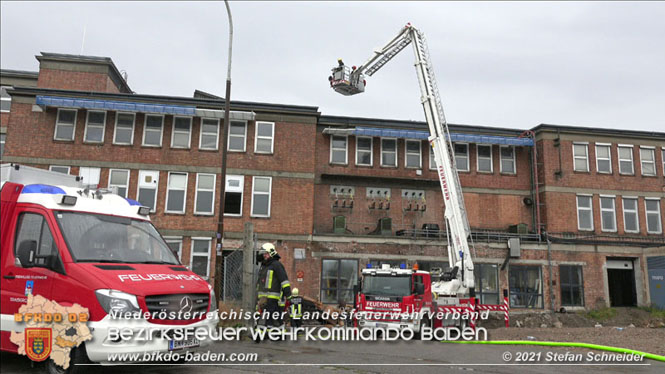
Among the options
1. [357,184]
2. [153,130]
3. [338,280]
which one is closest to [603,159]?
[357,184]

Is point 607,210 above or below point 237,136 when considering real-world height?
below

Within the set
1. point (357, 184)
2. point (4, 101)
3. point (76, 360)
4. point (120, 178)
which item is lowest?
point (76, 360)

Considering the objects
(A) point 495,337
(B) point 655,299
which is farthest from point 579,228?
(A) point 495,337

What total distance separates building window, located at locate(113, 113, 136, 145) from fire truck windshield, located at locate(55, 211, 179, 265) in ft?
57.6

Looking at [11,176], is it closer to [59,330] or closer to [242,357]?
[59,330]

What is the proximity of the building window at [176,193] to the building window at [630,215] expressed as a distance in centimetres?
2298

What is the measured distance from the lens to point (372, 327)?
45.1 feet

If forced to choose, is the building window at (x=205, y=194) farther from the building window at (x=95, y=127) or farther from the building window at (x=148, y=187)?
the building window at (x=95, y=127)

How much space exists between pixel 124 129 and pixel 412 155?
1458 cm

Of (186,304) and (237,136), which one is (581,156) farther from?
(186,304)

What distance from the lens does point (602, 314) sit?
915 inches

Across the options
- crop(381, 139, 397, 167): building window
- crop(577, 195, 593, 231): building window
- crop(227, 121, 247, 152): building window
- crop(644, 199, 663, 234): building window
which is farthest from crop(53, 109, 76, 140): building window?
crop(644, 199, 663, 234): building window

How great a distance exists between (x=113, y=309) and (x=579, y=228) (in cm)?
2584

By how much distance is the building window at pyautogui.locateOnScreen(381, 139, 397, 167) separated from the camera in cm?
2672
